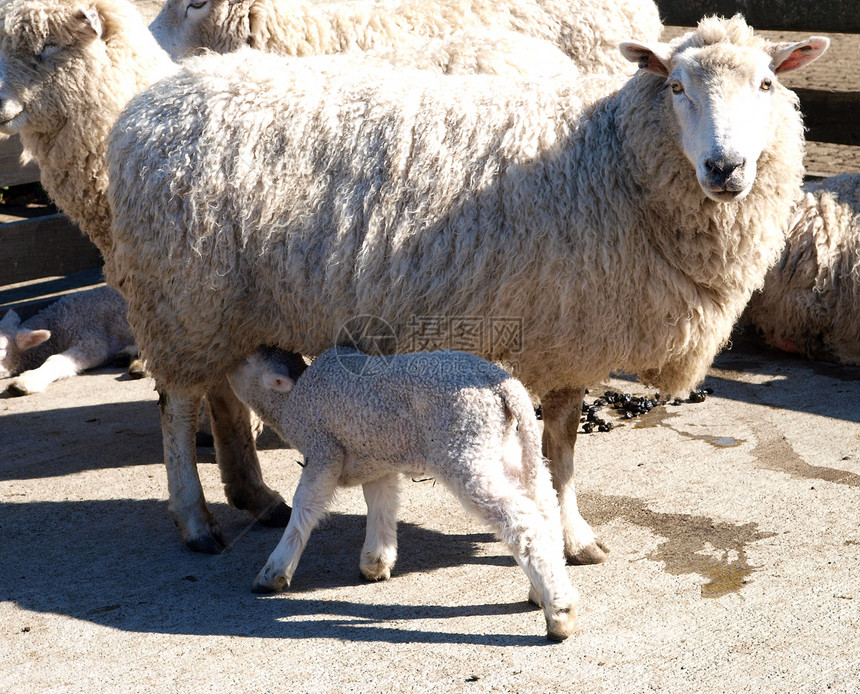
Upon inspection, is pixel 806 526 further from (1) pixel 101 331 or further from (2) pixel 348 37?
(1) pixel 101 331

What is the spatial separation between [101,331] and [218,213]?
3.19 meters

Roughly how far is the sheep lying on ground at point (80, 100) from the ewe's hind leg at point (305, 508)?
2.23 ft

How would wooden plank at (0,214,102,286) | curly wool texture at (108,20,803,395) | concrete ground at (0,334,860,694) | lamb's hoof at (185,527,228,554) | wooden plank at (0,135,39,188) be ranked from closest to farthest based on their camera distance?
concrete ground at (0,334,860,694) → curly wool texture at (108,20,803,395) → lamb's hoof at (185,527,228,554) → wooden plank at (0,214,102,286) → wooden plank at (0,135,39,188)

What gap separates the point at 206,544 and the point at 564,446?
5.02 feet

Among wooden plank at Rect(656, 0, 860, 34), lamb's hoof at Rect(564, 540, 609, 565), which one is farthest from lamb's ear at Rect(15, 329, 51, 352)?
wooden plank at Rect(656, 0, 860, 34)

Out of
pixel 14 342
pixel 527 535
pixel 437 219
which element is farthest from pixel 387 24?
pixel 527 535

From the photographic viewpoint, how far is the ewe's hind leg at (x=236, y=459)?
4398mm

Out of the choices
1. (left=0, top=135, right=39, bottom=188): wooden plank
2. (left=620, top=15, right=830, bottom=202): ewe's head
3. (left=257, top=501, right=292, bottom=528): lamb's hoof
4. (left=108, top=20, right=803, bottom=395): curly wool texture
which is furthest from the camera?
(left=0, top=135, right=39, bottom=188): wooden plank

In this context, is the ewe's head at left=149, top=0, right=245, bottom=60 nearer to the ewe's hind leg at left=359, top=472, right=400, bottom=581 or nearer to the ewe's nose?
the ewe's hind leg at left=359, top=472, right=400, bottom=581

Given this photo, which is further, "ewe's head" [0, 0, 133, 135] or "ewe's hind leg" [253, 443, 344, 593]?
"ewe's head" [0, 0, 133, 135]

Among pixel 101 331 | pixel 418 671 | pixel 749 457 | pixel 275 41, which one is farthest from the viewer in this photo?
pixel 101 331

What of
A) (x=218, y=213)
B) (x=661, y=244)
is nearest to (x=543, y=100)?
(x=661, y=244)

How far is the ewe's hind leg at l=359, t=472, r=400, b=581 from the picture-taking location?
376cm

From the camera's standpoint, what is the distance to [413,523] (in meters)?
4.33
